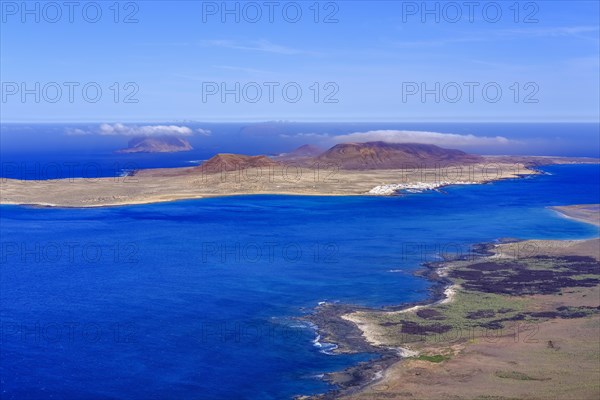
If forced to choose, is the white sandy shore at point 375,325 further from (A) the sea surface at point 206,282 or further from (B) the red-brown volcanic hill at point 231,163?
(B) the red-brown volcanic hill at point 231,163

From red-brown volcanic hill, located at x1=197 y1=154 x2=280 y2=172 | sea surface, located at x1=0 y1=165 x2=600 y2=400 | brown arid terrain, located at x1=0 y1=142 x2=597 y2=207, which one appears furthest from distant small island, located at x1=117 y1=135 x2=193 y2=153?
sea surface, located at x1=0 y1=165 x2=600 y2=400

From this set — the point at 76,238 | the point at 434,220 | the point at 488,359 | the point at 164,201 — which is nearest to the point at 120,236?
the point at 76,238

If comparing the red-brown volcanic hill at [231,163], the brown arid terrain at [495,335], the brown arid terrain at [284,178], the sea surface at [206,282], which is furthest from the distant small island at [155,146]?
the brown arid terrain at [495,335]

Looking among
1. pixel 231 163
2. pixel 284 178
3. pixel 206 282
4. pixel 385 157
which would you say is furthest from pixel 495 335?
pixel 385 157

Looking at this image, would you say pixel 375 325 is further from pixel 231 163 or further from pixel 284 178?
pixel 231 163

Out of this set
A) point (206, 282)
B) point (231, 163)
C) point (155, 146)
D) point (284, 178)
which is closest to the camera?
point (206, 282)

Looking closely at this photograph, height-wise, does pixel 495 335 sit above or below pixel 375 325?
below

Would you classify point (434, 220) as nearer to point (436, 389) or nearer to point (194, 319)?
point (194, 319)
